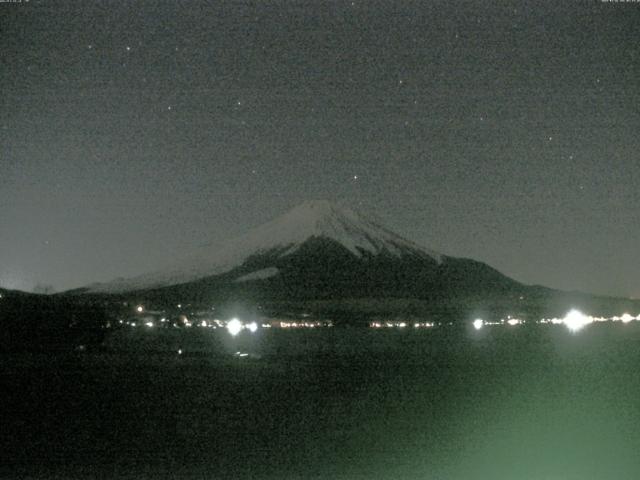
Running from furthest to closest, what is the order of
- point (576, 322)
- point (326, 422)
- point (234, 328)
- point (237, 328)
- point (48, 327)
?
point (576, 322) < point (237, 328) < point (234, 328) < point (48, 327) < point (326, 422)

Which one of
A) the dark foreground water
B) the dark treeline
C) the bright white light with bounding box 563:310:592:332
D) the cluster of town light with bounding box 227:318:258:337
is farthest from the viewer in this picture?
the bright white light with bounding box 563:310:592:332

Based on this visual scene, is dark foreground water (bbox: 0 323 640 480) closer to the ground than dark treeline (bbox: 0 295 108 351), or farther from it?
closer to the ground

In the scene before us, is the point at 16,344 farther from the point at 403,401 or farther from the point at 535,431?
the point at 535,431

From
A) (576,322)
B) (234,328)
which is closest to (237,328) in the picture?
(234,328)

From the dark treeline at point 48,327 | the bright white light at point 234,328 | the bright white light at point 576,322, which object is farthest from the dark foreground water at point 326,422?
the bright white light at point 576,322

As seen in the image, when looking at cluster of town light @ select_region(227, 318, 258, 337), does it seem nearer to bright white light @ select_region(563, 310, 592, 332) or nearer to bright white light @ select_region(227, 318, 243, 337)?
bright white light @ select_region(227, 318, 243, 337)

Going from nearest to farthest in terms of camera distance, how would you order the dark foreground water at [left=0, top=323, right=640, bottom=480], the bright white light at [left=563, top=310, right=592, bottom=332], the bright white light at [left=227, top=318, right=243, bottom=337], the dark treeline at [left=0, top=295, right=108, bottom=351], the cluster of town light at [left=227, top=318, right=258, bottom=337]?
1. the dark foreground water at [left=0, top=323, right=640, bottom=480]
2. the dark treeline at [left=0, top=295, right=108, bottom=351]
3. the bright white light at [left=227, top=318, right=243, bottom=337]
4. the cluster of town light at [left=227, top=318, right=258, bottom=337]
5. the bright white light at [left=563, top=310, right=592, bottom=332]

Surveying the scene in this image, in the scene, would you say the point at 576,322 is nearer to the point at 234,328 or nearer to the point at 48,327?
the point at 234,328

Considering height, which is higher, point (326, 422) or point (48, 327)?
point (48, 327)

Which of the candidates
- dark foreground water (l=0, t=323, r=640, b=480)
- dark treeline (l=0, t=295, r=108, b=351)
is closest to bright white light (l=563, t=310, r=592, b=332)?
dark treeline (l=0, t=295, r=108, b=351)
